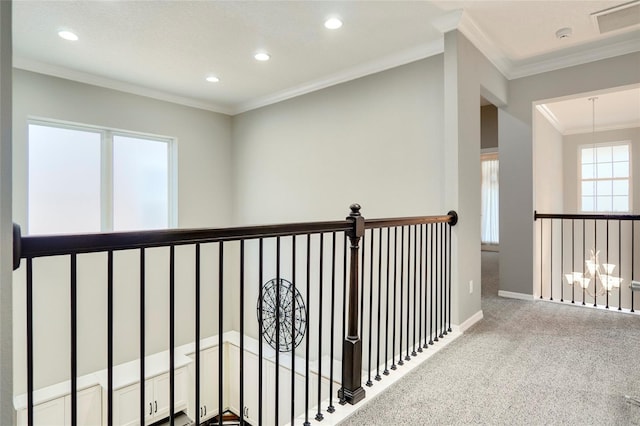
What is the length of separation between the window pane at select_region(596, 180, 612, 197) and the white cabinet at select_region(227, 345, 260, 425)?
264 inches

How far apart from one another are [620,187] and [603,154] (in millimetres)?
684

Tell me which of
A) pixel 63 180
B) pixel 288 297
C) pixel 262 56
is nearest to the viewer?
pixel 262 56

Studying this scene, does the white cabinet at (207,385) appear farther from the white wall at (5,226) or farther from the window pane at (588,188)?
the window pane at (588,188)

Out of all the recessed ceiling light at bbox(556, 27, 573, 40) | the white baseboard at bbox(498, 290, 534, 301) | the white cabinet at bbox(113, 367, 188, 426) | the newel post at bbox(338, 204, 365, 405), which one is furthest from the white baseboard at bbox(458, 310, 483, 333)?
the white cabinet at bbox(113, 367, 188, 426)

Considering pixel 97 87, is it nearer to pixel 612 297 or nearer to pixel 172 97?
pixel 172 97

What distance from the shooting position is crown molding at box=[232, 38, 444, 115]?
341 cm

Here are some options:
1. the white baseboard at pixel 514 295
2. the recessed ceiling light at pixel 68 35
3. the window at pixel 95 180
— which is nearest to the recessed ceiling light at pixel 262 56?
the recessed ceiling light at pixel 68 35

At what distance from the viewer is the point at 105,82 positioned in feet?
14.1

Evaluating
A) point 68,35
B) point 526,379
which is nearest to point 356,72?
point 68,35

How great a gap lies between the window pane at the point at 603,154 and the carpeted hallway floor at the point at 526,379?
4.69 m

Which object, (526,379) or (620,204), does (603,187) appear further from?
(526,379)

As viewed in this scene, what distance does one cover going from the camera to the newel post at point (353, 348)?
1.89 metres

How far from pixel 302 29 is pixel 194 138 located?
9.25ft

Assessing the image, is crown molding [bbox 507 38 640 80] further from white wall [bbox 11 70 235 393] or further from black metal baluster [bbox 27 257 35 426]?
black metal baluster [bbox 27 257 35 426]
